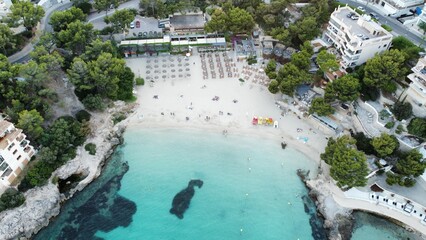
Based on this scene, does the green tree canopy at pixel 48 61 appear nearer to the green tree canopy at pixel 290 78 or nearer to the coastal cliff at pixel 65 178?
the coastal cliff at pixel 65 178

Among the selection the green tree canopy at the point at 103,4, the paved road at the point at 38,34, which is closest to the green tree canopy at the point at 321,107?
the green tree canopy at the point at 103,4

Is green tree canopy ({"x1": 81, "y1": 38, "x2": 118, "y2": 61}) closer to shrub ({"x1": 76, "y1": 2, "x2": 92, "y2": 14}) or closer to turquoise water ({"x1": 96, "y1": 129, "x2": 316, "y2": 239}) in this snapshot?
shrub ({"x1": 76, "y1": 2, "x2": 92, "y2": 14})

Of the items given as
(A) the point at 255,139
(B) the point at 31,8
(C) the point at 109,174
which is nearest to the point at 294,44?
(A) the point at 255,139

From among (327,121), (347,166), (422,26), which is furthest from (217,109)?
(422,26)

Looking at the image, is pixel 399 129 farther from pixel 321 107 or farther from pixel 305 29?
pixel 305 29

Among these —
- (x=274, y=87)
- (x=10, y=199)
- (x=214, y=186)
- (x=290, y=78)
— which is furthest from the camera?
(x=274, y=87)

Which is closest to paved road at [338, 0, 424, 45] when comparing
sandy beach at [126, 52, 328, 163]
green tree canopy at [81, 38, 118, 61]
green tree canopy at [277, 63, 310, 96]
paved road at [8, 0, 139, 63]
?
green tree canopy at [277, 63, 310, 96]
